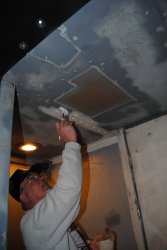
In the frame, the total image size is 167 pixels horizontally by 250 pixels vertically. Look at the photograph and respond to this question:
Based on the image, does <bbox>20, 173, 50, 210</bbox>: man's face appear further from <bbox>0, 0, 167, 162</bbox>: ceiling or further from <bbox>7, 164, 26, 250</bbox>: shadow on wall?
<bbox>7, 164, 26, 250</bbox>: shadow on wall

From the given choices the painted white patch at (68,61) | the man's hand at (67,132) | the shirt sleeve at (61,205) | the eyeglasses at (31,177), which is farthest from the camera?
the eyeglasses at (31,177)

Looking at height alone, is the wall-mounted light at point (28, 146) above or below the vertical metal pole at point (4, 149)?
above

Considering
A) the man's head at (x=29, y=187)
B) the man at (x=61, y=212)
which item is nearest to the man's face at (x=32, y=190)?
the man's head at (x=29, y=187)

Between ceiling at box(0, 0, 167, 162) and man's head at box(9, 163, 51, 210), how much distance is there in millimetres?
448

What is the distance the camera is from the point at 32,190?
65.7 inches

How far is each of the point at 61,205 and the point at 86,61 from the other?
845 mm

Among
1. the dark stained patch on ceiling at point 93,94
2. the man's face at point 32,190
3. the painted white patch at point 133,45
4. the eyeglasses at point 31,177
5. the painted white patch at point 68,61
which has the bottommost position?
the man's face at point 32,190

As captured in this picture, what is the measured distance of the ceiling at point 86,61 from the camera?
92 cm

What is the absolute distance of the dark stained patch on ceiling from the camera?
1.44m

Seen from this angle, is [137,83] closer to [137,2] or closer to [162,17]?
[162,17]

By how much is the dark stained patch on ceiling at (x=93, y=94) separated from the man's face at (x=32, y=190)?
66 cm

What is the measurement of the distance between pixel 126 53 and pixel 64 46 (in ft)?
1.23

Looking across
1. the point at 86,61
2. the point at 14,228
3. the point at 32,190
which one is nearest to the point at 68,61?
the point at 86,61

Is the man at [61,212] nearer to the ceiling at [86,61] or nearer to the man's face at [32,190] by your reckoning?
the man's face at [32,190]
